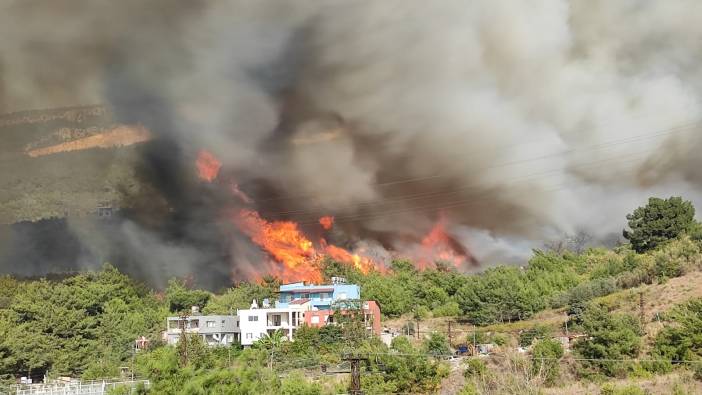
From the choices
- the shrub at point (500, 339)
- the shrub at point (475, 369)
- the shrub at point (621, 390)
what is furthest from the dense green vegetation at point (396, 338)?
the shrub at point (621, 390)

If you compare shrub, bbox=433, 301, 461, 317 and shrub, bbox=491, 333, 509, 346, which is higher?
shrub, bbox=433, 301, 461, 317

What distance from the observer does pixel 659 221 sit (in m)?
51.7

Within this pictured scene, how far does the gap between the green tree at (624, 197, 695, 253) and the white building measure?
2657cm

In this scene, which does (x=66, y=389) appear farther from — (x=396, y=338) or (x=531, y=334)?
(x=531, y=334)

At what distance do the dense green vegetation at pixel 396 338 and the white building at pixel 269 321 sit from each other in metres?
2.14

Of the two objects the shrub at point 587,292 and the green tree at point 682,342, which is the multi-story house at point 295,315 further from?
the green tree at point 682,342

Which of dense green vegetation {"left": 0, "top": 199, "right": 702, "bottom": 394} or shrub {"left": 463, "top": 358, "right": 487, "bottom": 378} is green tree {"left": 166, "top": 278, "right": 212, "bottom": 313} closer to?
dense green vegetation {"left": 0, "top": 199, "right": 702, "bottom": 394}

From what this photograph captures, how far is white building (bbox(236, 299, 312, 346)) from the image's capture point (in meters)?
47.0

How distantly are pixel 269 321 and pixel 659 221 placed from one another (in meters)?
30.3

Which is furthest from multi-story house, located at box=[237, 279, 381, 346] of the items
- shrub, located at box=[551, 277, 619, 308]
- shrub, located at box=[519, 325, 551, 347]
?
shrub, located at box=[551, 277, 619, 308]

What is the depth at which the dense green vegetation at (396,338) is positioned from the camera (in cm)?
2817

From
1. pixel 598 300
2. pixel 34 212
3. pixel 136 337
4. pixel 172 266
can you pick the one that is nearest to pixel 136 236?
pixel 172 266

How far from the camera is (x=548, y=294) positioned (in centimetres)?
4994

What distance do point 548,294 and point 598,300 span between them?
872 centimetres
